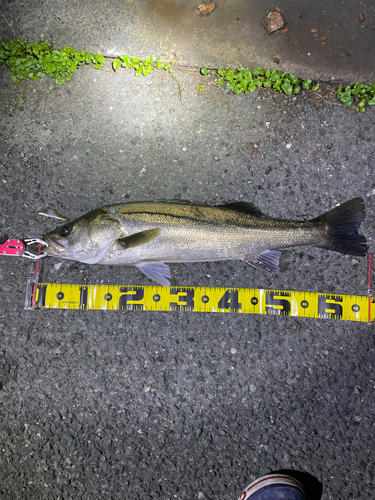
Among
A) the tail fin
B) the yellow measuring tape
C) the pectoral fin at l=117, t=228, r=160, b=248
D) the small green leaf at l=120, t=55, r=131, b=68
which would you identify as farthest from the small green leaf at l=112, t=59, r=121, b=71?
the tail fin

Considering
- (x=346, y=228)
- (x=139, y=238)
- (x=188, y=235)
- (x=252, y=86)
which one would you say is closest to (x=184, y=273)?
(x=188, y=235)

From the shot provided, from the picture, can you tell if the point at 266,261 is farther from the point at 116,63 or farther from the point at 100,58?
the point at 100,58

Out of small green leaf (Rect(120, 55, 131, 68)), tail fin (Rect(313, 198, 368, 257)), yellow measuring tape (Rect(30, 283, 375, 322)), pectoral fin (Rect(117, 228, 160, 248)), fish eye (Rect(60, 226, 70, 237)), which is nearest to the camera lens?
pectoral fin (Rect(117, 228, 160, 248))

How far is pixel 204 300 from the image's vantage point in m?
3.01

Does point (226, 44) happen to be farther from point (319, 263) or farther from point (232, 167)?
point (319, 263)

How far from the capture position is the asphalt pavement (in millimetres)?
2934

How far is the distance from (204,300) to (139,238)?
41.0 inches

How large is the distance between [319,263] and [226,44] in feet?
9.40

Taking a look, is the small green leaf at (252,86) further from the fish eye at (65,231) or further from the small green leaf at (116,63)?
the fish eye at (65,231)

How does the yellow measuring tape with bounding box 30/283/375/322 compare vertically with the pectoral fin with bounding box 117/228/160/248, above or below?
below

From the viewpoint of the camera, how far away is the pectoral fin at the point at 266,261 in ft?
9.36

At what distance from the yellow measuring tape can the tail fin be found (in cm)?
58

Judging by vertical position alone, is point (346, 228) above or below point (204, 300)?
above

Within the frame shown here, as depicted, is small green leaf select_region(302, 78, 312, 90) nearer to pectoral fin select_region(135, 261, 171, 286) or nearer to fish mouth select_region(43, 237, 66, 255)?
pectoral fin select_region(135, 261, 171, 286)
